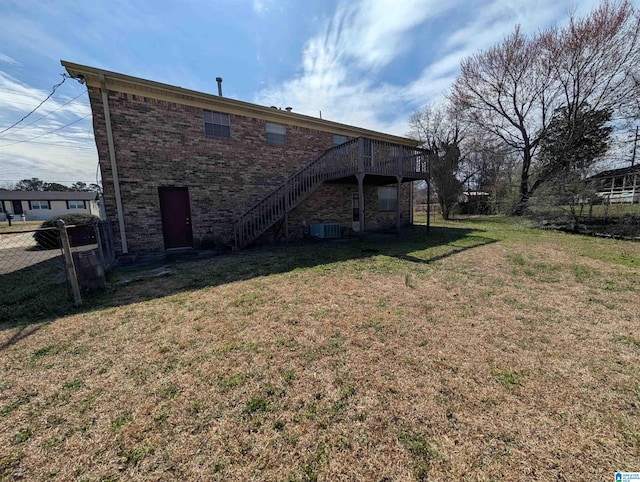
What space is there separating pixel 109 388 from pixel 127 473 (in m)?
1.05

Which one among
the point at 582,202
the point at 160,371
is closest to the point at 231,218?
the point at 160,371

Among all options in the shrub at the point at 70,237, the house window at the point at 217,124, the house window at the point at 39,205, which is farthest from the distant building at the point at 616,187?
the house window at the point at 39,205

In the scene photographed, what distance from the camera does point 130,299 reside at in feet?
14.7

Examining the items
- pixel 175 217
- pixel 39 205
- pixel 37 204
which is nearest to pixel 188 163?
pixel 175 217

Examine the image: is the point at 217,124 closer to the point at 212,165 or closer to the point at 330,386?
the point at 212,165

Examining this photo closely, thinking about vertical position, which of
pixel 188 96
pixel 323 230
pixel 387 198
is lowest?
pixel 323 230

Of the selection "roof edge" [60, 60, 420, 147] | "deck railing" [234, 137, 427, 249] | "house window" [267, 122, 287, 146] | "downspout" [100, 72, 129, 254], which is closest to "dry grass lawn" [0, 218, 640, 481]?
"downspout" [100, 72, 129, 254]

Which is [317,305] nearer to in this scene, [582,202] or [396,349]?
[396,349]

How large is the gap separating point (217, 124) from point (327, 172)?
4.24 metres

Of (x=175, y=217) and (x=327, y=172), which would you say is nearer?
(x=175, y=217)

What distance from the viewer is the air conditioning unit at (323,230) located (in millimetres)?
10891

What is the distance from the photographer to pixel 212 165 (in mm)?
8750

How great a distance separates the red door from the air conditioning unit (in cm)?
468

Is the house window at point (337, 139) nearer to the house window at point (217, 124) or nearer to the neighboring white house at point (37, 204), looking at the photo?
the house window at point (217, 124)
